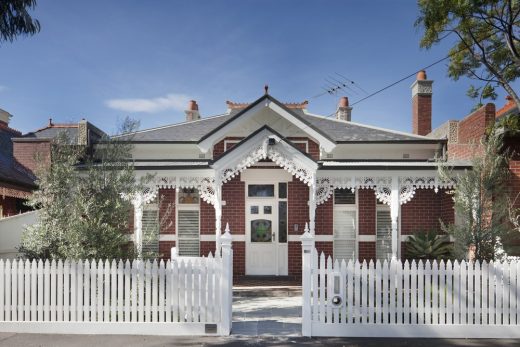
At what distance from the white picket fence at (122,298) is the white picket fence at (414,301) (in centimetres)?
164

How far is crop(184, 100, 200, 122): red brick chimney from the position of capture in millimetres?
18827

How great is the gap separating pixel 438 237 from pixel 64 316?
1056 centimetres

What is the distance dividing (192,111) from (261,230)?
26.5ft

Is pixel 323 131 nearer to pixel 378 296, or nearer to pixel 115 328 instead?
pixel 378 296

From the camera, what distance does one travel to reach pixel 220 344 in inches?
261

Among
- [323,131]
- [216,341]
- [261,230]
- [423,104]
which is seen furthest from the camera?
[423,104]

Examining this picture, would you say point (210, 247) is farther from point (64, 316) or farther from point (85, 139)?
point (64, 316)

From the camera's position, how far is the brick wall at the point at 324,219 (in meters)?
13.3

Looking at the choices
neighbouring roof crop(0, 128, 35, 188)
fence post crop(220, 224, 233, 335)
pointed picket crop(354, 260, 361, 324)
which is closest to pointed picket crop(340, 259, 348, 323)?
pointed picket crop(354, 260, 361, 324)

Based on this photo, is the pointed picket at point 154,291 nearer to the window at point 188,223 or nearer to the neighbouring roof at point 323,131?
the window at point 188,223

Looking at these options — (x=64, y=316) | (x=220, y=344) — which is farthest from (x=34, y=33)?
(x=220, y=344)

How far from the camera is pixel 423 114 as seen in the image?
16.6 m

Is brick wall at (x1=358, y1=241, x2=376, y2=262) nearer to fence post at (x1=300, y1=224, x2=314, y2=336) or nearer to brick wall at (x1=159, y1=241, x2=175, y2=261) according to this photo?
brick wall at (x1=159, y1=241, x2=175, y2=261)

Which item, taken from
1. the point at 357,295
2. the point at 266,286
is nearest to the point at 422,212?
the point at 266,286
